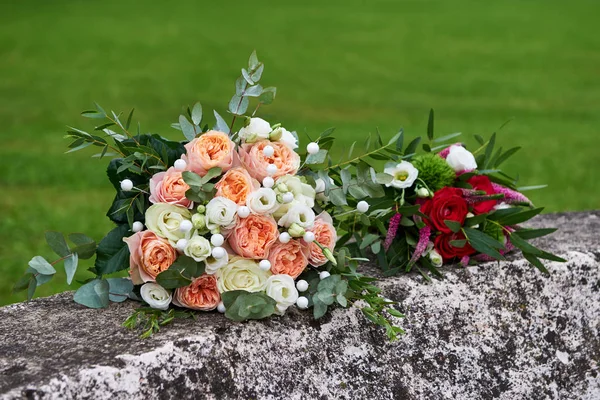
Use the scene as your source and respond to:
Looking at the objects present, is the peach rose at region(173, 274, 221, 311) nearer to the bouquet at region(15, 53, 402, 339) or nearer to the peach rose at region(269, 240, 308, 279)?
the bouquet at region(15, 53, 402, 339)

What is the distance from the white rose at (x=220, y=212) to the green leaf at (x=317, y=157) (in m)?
0.33

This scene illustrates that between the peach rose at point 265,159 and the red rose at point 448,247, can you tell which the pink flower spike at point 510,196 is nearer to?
the red rose at point 448,247

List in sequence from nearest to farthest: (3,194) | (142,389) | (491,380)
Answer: (142,389) < (491,380) < (3,194)

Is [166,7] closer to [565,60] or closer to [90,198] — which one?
[565,60]

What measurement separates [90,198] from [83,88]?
20.4 ft

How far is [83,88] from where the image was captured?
13.6m

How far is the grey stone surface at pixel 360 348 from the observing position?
2.01 m

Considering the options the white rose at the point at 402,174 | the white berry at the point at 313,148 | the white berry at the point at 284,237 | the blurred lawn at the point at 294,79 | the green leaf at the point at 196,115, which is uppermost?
the green leaf at the point at 196,115

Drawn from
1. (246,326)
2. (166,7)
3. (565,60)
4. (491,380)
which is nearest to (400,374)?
(491,380)

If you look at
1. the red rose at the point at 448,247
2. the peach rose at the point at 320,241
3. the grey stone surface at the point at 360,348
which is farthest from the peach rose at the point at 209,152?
the red rose at the point at 448,247

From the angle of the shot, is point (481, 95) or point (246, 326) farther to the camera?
point (481, 95)

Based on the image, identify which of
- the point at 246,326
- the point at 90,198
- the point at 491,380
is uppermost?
the point at 246,326

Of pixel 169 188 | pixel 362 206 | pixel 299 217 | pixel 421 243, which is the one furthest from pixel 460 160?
pixel 169 188

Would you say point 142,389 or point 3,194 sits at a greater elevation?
point 142,389
